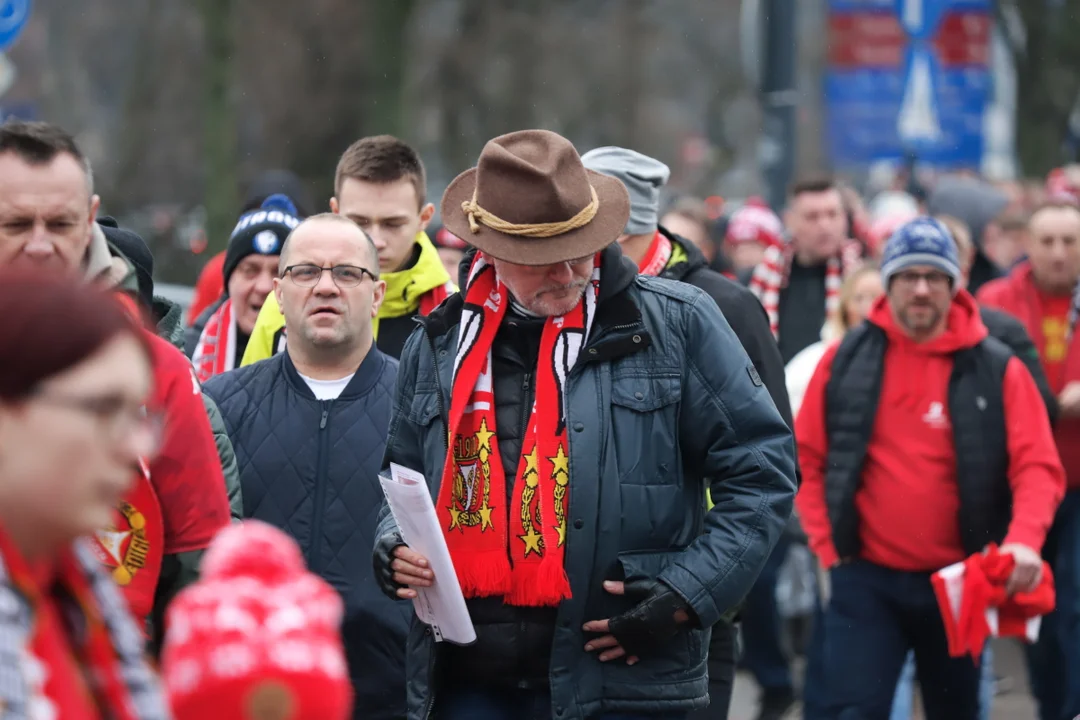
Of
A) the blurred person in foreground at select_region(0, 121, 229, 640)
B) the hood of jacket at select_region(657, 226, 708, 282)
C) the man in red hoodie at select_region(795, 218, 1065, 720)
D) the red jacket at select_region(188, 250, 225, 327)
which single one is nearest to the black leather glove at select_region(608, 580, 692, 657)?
the blurred person in foreground at select_region(0, 121, 229, 640)

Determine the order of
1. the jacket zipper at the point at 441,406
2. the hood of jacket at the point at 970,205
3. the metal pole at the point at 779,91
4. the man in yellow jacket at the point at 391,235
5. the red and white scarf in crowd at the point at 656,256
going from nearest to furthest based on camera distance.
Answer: the jacket zipper at the point at 441,406 → the red and white scarf in crowd at the point at 656,256 → the man in yellow jacket at the point at 391,235 → the metal pole at the point at 779,91 → the hood of jacket at the point at 970,205

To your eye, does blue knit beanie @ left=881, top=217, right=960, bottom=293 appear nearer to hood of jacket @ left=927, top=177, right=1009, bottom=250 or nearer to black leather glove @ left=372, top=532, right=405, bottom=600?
black leather glove @ left=372, top=532, right=405, bottom=600

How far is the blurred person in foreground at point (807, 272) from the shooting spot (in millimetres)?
10195

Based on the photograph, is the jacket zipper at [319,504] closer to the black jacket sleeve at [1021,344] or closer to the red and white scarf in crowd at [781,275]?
the black jacket sleeve at [1021,344]

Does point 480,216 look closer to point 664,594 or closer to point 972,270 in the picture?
point 664,594

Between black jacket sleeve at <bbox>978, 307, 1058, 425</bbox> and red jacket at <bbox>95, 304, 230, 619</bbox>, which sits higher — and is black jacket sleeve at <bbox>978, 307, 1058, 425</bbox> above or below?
below

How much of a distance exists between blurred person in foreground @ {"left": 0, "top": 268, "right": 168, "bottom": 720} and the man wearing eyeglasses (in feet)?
10.6

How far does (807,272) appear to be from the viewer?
10.4 m

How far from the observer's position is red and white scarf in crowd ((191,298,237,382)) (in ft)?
23.1

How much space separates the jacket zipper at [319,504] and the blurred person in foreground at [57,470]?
323 cm

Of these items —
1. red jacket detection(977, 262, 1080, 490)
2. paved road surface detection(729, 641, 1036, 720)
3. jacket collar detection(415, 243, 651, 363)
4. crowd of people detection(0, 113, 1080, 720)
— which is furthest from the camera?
paved road surface detection(729, 641, 1036, 720)

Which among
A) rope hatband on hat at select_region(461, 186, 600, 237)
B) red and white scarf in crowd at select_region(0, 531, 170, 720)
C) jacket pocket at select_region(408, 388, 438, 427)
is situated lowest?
jacket pocket at select_region(408, 388, 438, 427)

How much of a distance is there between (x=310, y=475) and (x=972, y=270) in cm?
623

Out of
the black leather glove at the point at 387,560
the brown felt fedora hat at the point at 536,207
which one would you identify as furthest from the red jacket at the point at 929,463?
the black leather glove at the point at 387,560
